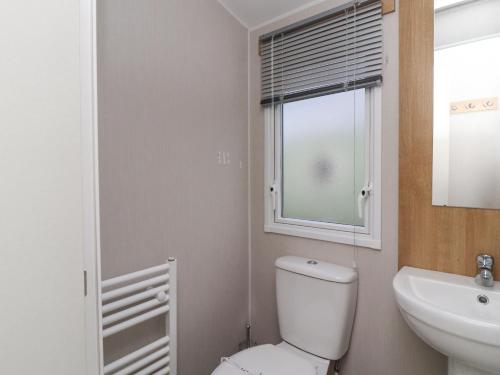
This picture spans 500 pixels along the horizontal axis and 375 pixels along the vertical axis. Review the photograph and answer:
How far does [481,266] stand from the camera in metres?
0.98

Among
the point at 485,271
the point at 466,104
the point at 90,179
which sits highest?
the point at 466,104

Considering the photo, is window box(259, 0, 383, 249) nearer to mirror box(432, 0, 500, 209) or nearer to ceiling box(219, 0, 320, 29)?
ceiling box(219, 0, 320, 29)

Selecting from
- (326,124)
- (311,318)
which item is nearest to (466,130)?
(326,124)

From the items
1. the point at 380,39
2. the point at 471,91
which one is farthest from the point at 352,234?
the point at 380,39

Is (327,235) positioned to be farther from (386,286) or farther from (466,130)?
(466,130)

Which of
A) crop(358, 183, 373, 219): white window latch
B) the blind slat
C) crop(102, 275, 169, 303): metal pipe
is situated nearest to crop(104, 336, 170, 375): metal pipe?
crop(102, 275, 169, 303): metal pipe

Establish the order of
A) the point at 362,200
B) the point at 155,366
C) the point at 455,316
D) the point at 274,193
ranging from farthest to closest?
the point at 274,193
the point at 362,200
the point at 155,366
the point at 455,316

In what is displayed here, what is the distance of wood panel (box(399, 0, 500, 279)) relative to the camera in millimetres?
1083

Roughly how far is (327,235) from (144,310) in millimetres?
937

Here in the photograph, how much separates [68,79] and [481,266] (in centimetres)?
141

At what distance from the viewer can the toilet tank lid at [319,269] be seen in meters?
1.24

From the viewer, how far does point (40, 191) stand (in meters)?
0.51

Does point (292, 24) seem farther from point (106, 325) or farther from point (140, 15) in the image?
point (106, 325)

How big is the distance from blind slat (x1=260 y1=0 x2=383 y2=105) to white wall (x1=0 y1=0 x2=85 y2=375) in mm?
1150
